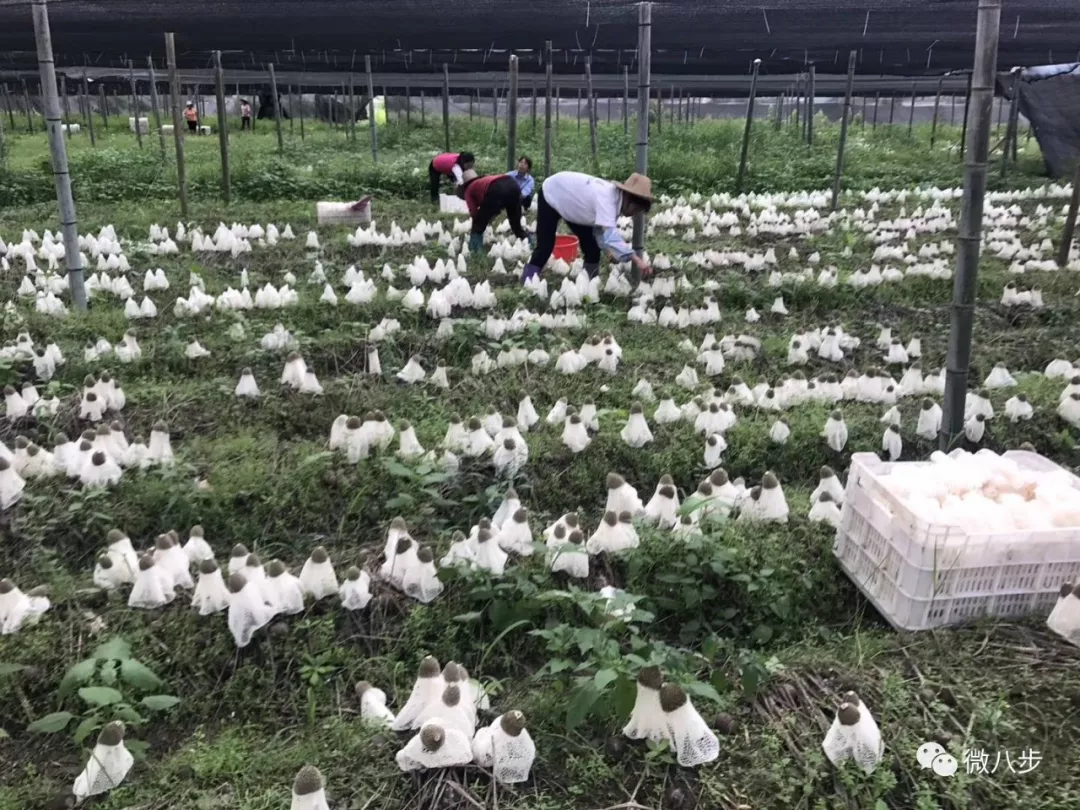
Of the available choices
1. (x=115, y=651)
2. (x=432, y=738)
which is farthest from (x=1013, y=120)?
(x=115, y=651)

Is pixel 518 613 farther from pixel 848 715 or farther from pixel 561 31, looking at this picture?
pixel 561 31

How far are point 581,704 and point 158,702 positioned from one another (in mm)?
1330

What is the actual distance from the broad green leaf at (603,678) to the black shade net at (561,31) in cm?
800

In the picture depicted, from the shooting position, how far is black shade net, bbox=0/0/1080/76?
9.38 m

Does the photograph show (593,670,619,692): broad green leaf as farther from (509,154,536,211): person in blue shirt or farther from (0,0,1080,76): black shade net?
(0,0,1080,76): black shade net

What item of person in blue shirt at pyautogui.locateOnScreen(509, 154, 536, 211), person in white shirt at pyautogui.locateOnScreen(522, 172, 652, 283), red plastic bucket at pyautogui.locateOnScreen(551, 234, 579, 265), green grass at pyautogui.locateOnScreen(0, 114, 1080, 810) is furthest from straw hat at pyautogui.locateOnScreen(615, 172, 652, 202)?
person in blue shirt at pyautogui.locateOnScreen(509, 154, 536, 211)

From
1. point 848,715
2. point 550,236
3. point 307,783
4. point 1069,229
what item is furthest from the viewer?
point 1069,229

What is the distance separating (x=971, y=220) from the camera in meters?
3.76

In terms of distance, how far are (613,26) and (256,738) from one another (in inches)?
384

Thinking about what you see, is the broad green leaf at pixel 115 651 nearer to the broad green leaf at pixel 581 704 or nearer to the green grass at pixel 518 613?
the green grass at pixel 518 613

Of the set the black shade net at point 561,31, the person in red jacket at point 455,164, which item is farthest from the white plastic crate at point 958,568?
the black shade net at point 561,31

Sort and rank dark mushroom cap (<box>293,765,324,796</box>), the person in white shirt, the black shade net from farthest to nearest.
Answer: the black shade net, the person in white shirt, dark mushroom cap (<box>293,765,324,796</box>)

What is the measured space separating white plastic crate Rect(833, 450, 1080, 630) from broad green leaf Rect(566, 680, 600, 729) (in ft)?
3.82

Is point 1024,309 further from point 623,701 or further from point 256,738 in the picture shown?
point 256,738
